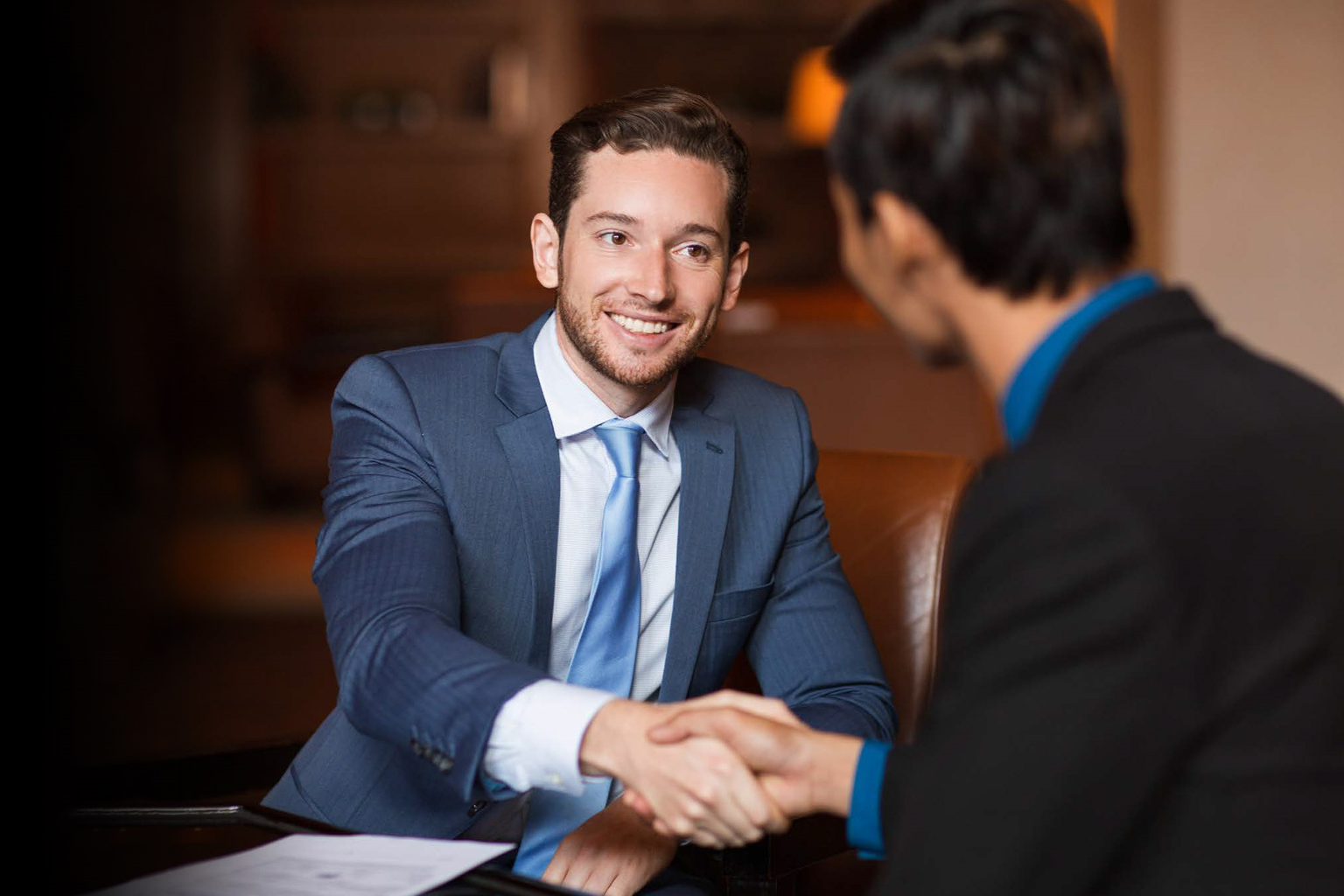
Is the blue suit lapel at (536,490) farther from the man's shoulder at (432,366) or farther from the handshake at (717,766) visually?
the handshake at (717,766)

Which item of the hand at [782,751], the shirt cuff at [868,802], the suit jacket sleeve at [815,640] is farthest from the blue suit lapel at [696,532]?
the shirt cuff at [868,802]

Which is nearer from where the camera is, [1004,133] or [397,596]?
[1004,133]

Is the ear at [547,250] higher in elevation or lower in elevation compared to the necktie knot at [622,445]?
higher

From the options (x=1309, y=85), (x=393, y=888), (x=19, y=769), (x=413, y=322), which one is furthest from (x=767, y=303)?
(x=393, y=888)

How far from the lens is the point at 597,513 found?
5.71 feet

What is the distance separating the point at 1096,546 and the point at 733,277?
1.03 m

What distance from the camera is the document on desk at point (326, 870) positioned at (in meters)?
1.11

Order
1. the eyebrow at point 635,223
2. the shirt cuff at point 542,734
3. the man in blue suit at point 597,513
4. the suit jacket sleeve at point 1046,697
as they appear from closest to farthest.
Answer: the suit jacket sleeve at point 1046,697, the shirt cuff at point 542,734, the man in blue suit at point 597,513, the eyebrow at point 635,223

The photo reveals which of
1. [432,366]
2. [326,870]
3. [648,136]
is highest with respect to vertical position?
[648,136]

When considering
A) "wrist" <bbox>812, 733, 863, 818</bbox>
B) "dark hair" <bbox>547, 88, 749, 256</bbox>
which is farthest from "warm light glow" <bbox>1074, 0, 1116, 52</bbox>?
"wrist" <bbox>812, 733, 863, 818</bbox>

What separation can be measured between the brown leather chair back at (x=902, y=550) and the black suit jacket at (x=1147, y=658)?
1.00 meters

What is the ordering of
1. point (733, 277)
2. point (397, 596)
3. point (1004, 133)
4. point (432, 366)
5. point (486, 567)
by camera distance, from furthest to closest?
point (733, 277), point (432, 366), point (486, 567), point (397, 596), point (1004, 133)

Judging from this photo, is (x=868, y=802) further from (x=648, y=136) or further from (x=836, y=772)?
(x=648, y=136)

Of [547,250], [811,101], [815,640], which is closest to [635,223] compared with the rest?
[547,250]
